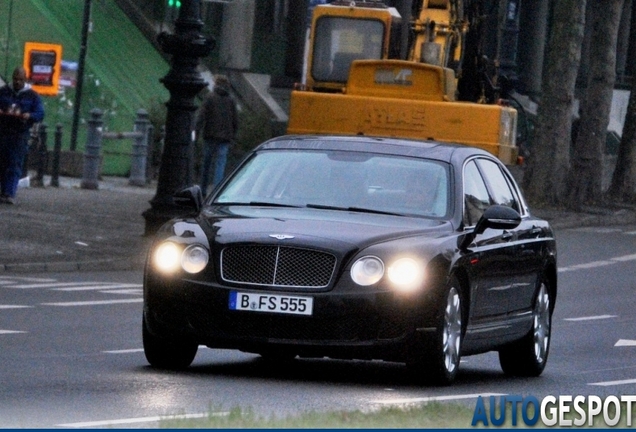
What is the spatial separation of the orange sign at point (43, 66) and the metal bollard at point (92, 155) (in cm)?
134

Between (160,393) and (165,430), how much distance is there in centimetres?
252

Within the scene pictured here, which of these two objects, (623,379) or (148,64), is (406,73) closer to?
(148,64)

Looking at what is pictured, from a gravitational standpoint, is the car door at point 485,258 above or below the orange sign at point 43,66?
above

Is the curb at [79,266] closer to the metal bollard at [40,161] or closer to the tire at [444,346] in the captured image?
the tire at [444,346]

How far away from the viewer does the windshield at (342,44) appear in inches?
1172

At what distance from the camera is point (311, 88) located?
2966 centimetres

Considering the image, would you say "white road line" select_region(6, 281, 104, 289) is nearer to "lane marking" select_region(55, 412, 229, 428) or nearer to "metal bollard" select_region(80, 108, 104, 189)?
"lane marking" select_region(55, 412, 229, 428)

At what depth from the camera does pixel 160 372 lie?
38.7 ft

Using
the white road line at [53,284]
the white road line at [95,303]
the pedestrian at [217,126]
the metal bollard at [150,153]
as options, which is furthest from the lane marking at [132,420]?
the metal bollard at [150,153]

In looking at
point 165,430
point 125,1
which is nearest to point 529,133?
point 125,1

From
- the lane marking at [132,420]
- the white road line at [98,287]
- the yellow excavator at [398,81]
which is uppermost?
the lane marking at [132,420]

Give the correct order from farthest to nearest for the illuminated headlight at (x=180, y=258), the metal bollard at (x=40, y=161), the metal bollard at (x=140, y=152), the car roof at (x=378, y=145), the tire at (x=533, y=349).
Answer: the metal bollard at (x=140, y=152)
the metal bollard at (x=40, y=161)
the tire at (x=533, y=349)
the car roof at (x=378, y=145)
the illuminated headlight at (x=180, y=258)

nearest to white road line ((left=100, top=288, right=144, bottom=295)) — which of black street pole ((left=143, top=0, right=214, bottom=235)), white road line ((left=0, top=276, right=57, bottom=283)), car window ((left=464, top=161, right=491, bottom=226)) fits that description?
white road line ((left=0, top=276, right=57, bottom=283))

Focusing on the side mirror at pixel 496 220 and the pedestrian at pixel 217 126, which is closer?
the side mirror at pixel 496 220
